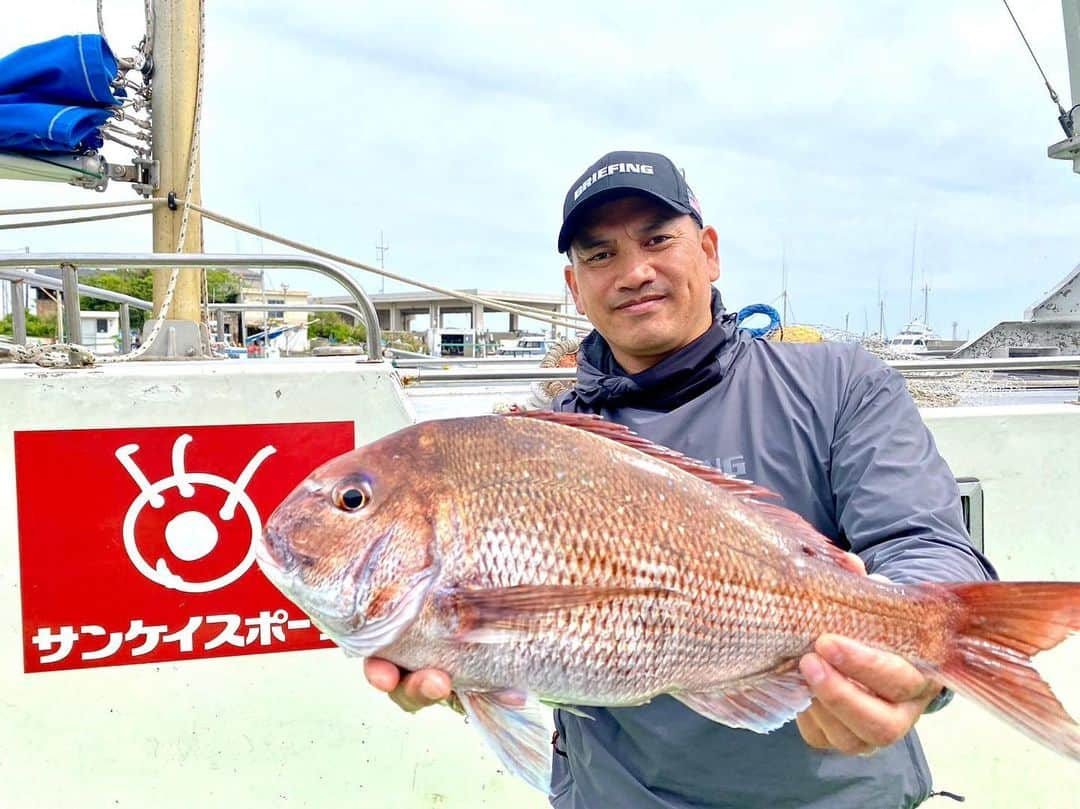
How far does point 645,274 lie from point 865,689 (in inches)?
44.1

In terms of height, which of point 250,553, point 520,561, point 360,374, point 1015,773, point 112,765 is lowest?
point 1015,773

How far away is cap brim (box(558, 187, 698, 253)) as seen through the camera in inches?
76.5

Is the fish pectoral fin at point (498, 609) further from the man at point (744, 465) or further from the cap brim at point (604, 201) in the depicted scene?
the cap brim at point (604, 201)

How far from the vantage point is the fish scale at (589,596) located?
136cm

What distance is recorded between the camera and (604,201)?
1987 mm

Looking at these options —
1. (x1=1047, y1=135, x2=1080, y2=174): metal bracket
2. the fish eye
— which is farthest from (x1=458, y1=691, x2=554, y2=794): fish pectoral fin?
(x1=1047, y1=135, x2=1080, y2=174): metal bracket

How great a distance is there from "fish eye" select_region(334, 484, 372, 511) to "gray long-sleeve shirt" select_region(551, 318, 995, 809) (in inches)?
31.4

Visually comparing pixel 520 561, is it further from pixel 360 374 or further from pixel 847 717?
pixel 360 374

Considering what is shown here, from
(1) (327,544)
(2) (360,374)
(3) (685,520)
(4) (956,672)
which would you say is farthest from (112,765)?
(4) (956,672)

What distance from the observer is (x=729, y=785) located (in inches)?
68.4

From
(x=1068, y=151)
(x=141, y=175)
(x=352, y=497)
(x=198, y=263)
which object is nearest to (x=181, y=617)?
(x=198, y=263)

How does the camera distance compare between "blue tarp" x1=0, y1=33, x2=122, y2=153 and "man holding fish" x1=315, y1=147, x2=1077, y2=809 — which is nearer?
"man holding fish" x1=315, y1=147, x2=1077, y2=809

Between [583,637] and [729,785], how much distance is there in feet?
2.27

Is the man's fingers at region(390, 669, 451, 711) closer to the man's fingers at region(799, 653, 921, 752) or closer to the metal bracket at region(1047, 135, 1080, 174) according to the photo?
the man's fingers at region(799, 653, 921, 752)
